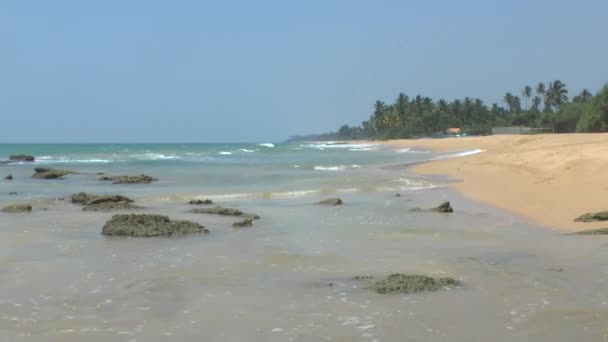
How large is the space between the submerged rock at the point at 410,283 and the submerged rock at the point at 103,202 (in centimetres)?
1131

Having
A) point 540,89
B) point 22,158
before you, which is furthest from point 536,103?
point 22,158

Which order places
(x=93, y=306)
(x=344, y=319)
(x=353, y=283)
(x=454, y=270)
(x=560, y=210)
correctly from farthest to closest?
(x=560, y=210) → (x=454, y=270) → (x=353, y=283) → (x=93, y=306) → (x=344, y=319)

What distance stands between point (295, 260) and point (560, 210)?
834 cm

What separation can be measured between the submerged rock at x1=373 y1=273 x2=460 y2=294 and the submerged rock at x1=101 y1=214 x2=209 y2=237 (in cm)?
555

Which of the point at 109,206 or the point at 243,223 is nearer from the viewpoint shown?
the point at 243,223

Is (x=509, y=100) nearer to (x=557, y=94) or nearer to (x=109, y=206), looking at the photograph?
(x=557, y=94)

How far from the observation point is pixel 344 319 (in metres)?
6.33

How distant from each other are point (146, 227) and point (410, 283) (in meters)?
6.54

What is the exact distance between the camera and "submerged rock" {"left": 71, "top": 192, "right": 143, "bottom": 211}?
56.4ft

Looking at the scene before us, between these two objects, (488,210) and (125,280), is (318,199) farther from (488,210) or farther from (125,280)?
(125,280)

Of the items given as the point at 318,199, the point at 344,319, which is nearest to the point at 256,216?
the point at 318,199

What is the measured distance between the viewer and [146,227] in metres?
12.3

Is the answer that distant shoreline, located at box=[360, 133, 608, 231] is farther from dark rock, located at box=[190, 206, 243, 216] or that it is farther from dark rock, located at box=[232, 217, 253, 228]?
dark rock, located at box=[190, 206, 243, 216]

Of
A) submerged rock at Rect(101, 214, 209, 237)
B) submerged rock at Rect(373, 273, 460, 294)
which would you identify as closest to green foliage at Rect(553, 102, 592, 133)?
submerged rock at Rect(101, 214, 209, 237)
